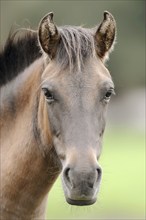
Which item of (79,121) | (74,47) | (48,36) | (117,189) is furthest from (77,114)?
(117,189)

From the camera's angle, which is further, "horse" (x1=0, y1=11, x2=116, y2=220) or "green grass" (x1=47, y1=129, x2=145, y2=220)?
"green grass" (x1=47, y1=129, x2=145, y2=220)

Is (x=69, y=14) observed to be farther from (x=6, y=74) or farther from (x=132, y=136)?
(x=6, y=74)

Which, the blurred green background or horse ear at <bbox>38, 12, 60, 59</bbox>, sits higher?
horse ear at <bbox>38, 12, 60, 59</bbox>

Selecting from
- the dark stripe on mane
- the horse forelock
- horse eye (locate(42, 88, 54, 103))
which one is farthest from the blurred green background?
horse eye (locate(42, 88, 54, 103))

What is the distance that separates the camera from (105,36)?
696cm

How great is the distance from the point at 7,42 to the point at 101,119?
4.76 feet

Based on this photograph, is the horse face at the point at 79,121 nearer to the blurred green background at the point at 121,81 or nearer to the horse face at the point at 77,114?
the horse face at the point at 77,114

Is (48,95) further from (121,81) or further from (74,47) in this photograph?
(121,81)

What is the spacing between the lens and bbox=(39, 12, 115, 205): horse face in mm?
6156

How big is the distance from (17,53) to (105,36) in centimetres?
96

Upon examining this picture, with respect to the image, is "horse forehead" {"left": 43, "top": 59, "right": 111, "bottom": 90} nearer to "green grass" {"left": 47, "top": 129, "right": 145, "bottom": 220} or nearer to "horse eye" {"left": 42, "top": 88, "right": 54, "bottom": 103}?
"horse eye" {"left": 42, "top": 88, "right": 54, "bottom": 103}

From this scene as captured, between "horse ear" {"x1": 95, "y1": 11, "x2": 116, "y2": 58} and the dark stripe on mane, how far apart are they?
0.65 m

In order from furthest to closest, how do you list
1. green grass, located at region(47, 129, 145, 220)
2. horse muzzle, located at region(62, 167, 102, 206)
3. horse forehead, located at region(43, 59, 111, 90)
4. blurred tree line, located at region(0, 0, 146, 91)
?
blurred tree line, located at region(0, 0, 146, 91), green grass, located at region(47, 129, 145, 220), horse forehead, located at region(43, 59, 111, 90), horse muzzle, located at region(62, 167, 102, 206)

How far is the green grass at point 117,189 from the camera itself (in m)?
15.8
